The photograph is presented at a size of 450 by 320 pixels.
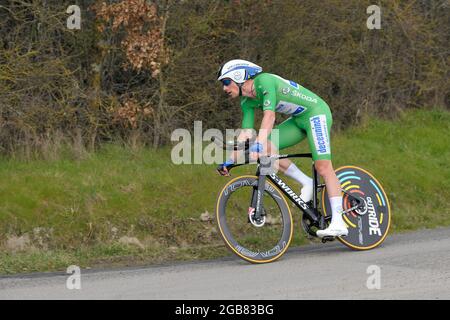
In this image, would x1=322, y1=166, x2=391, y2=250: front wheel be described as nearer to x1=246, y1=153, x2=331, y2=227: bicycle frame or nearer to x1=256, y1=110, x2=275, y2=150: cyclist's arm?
x1=246, y1=153, x2=331, y2=227: bicycle frame

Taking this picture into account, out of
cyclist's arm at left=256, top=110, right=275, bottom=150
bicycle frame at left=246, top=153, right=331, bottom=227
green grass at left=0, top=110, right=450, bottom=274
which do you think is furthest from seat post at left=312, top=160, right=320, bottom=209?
green grass at left=0, top=110, right=450, bottom=274

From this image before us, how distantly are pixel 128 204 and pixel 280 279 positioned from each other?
3.44 metres

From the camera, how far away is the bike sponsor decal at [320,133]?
9.23 metres

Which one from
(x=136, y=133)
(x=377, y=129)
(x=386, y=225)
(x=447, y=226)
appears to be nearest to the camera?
(x=386, y=225)

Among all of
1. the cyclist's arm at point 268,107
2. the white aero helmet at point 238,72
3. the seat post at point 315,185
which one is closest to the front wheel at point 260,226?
the seat post at point 315,185

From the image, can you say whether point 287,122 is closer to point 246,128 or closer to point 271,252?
point 246,128

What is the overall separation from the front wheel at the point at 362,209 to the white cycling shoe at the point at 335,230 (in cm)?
A: 24

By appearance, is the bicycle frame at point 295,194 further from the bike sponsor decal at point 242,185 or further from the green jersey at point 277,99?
the green jersey at point 277,99

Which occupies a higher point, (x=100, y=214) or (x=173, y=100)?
(x=173, y=100)

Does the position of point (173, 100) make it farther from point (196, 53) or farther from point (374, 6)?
point (374, 6)

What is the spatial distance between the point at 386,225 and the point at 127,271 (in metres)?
2.86

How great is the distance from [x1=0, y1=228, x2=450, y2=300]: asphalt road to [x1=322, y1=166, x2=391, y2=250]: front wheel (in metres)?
0.16

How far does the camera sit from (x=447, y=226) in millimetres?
11500
